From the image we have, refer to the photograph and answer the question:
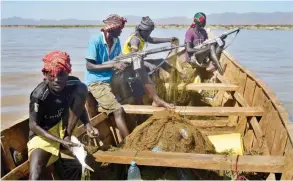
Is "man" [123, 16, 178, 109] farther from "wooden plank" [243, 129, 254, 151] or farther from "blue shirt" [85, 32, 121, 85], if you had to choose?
"wooden plank" [243, 129, 254, 151]

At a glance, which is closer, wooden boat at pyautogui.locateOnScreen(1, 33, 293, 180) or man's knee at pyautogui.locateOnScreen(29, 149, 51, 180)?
man's knee at pyautogui.locateOnScreen(29, 149, 51, 180)

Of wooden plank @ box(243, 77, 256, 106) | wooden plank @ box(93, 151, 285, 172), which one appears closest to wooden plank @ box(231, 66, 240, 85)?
wooden plank @ box(243, 77, 256, 106)

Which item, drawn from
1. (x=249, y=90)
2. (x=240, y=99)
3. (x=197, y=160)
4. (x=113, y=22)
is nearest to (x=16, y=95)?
(x=113, y=22)

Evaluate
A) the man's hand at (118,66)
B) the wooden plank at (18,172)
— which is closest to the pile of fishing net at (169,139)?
the man's hand at (118,66)

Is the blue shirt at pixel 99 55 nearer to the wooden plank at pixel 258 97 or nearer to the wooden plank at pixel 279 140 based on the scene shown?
the wooden plank at pixel 258 97

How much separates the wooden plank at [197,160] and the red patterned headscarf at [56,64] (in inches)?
35.6

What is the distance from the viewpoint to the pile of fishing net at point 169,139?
12.4ft

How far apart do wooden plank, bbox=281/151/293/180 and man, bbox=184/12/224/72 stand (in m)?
4.22

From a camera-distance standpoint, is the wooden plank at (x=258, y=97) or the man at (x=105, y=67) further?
the wooden plank at (x=258, y=97)

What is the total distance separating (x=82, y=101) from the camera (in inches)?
137

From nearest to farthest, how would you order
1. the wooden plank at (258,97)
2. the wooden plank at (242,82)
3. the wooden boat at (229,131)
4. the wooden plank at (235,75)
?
1. the wooden boat at (229,131)
2. the wooden plank at (258,97)
3. the wooden plank at (242,82)
4. the wooden plank at (235,75)

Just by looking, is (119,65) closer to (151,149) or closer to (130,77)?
(130,77)

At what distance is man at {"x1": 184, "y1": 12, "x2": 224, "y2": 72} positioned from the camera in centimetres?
715

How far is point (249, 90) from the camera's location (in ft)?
18.5
